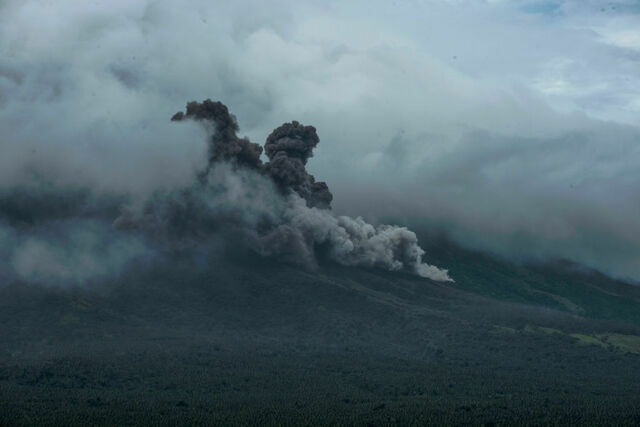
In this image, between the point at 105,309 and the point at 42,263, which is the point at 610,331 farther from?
the point at 42,263

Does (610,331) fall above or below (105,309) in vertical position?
above

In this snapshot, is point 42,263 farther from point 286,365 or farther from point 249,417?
point 249,417

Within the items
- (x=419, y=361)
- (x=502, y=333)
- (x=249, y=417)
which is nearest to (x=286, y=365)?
(x=419, y=361)

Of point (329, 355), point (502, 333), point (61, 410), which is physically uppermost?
point (502, 333)

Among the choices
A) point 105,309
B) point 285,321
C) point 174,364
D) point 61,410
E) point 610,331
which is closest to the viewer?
point 61,410

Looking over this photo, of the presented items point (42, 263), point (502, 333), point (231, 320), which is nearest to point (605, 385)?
point (502, 333)

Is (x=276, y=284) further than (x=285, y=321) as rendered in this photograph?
Yes

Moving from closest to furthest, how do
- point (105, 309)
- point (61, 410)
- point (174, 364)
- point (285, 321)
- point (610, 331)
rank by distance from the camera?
1. point (61, 410)
2. point (174, 364)
3. point (105, 309)
4. point (285, 321)
5. point (610, 331)
